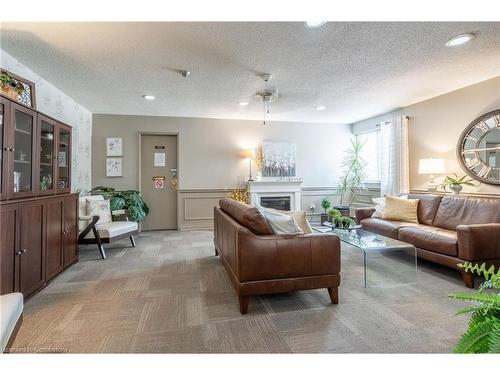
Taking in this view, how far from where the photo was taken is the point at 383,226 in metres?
3.52

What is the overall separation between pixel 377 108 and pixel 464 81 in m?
1.41

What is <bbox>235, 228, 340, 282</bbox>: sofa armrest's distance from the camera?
6.36 feet

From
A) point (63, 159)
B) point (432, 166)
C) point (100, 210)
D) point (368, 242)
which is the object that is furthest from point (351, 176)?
point (63, 159)

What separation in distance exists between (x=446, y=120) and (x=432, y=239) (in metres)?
2.04

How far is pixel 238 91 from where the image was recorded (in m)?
3.64

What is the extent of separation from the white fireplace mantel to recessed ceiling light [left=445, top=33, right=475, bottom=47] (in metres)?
3.32

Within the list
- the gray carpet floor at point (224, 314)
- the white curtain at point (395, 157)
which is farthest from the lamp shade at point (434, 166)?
the gray carpet floor at point (224, 314)

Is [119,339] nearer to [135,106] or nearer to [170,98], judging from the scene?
[170,98]

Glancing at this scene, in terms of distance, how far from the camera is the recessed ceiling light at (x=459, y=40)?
222 centimetres

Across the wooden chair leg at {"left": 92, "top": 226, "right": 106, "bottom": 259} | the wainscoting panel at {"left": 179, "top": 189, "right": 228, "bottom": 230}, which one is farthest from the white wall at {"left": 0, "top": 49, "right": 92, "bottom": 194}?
the wainscoting panel at {"left": 179, "top": 189, "right": 228, "bottom": 230}

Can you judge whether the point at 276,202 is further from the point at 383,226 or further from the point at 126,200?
the point at 126,200

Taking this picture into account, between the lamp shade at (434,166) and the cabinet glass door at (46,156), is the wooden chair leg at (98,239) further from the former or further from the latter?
the lamp shade at (434,166)

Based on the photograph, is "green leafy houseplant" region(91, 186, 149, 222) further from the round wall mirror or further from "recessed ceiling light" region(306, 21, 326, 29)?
the round wall mirror

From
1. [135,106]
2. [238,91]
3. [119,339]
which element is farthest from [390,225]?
[135,106]
